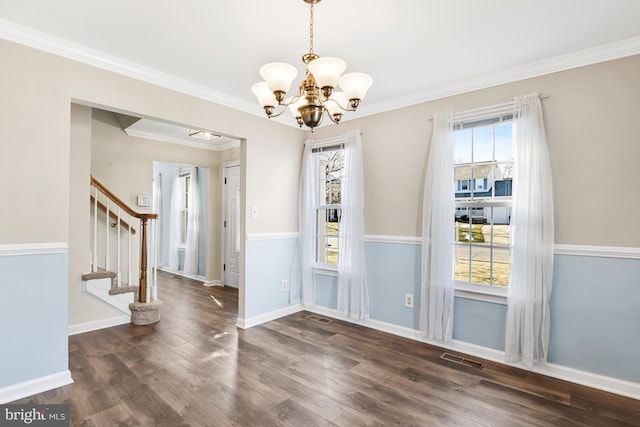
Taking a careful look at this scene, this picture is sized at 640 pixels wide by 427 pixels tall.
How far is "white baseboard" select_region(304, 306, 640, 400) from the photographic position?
2.27 m

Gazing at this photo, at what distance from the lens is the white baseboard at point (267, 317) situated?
11.7ft

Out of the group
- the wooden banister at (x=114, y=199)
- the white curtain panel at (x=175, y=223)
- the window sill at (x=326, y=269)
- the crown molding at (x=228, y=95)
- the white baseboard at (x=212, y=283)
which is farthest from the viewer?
the white curtain panel at (x=175, y=223)

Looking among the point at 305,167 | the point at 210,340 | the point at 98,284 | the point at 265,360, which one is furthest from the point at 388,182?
the point at 98,284

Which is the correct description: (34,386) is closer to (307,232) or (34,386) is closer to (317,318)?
(317,318)

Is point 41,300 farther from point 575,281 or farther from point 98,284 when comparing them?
point 575,281

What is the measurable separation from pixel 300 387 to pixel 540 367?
1945mm

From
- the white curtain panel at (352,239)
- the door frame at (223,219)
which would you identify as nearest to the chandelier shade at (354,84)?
the white curtain panel at (352,239)

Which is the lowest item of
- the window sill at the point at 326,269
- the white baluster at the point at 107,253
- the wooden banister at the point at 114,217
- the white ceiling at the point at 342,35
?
the window sill at the point at 326,269

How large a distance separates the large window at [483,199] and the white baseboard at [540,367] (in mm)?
614

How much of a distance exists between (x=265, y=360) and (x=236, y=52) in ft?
8.42

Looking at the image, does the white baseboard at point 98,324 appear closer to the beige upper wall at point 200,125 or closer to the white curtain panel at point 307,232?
the beige upper wall at point 200,125

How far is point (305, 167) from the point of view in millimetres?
4113

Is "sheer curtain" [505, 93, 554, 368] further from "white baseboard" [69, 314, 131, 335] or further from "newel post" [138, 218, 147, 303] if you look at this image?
"white baseboard" [69, 314, 131, 335]

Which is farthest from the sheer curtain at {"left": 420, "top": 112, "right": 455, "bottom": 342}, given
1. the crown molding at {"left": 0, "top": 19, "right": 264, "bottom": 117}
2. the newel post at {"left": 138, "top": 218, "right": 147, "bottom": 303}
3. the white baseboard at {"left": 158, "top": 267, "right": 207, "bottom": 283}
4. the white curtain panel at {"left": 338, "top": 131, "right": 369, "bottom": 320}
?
the white baseboard at {"left": 158, "top": 267, "right": 207, "bottom": 283}
